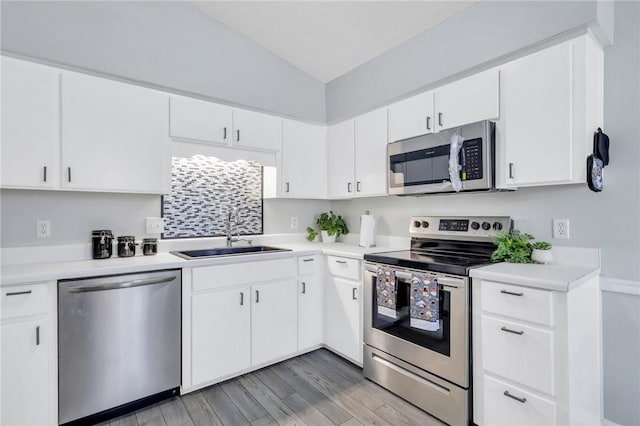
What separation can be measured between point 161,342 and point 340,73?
9.47ft

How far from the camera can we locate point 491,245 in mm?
2236

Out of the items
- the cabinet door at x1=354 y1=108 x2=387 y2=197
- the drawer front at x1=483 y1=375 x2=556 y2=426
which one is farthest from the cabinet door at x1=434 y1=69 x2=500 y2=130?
the drawer front at x1=483 y1=375 x2=556 y2=426

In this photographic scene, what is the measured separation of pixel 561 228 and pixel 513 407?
110 cm

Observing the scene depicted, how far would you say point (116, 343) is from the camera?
193 centimetres

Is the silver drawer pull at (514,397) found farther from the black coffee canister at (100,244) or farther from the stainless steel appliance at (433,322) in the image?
the black coffee canister at (100,244)

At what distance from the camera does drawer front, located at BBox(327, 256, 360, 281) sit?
256 cm

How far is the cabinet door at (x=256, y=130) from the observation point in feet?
9.16

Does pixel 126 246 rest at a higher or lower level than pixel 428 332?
higher

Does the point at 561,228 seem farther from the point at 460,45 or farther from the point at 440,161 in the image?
the point at 460,45

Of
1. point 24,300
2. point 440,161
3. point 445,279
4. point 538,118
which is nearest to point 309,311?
point 445,279

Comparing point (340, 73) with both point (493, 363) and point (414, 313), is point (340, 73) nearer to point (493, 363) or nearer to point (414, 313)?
point (414, 313)

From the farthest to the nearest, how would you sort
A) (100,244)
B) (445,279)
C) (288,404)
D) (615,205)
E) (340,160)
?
(340,160) < (100,244) < (288,404) < (445,279) < (615,205)

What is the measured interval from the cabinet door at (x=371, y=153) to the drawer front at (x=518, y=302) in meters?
1.28

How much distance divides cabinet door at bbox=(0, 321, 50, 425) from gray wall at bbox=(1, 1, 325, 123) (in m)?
1.63
